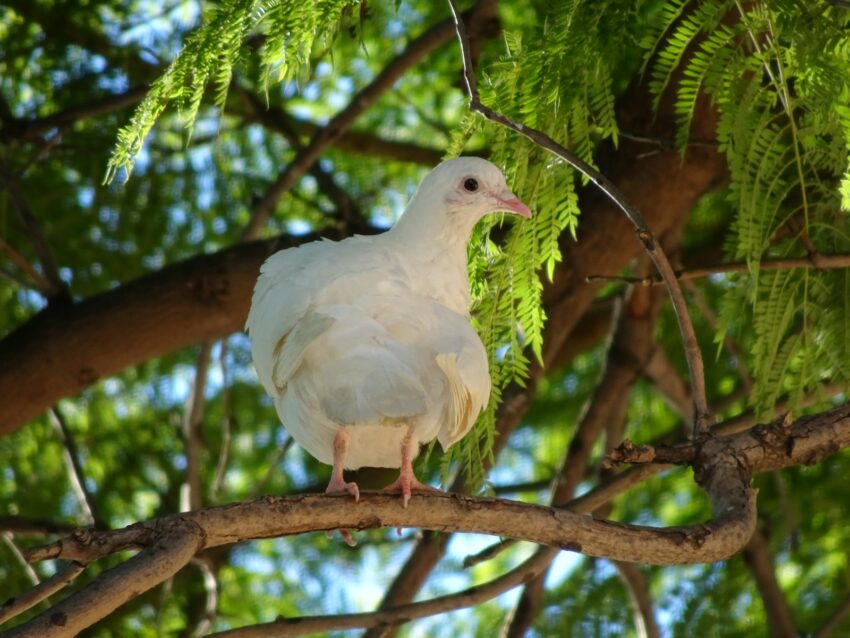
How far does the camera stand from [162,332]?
5.30 m

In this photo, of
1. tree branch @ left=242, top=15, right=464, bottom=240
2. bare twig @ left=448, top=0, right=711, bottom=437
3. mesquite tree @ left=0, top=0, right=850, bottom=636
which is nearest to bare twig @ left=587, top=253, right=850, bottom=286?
mesquite tree @ left=0, top=0, right=850, bottom=636

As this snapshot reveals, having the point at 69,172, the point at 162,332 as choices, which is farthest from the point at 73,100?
the point at 162,332

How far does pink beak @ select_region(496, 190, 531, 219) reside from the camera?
369 cm

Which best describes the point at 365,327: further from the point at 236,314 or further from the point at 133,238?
the point at 133,238

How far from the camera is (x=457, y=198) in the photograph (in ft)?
13.1

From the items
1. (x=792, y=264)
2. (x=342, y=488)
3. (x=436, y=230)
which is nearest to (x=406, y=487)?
(x=342, y=488)

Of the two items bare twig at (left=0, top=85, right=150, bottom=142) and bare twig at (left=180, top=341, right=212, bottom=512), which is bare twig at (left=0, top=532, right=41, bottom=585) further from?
bare twig at (left=0, top=85, right=150, bottom=142)

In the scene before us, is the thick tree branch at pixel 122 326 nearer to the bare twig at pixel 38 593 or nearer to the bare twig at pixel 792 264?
the bare twig at pixel 792 264

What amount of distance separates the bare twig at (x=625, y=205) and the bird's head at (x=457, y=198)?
0.52m

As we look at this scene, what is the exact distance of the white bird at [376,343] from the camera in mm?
3240

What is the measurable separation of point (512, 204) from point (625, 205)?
54cm

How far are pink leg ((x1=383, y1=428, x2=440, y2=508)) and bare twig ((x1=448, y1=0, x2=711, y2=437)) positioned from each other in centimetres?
75

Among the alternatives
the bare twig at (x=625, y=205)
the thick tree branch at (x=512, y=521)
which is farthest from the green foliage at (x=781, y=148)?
the thick tree branch at (x=512, y=521)

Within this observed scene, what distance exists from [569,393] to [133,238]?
8.46ft
